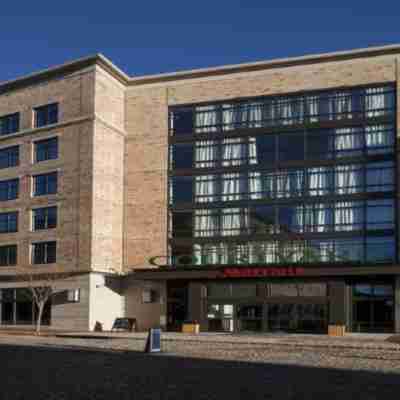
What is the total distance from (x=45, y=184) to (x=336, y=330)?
69.7 ft

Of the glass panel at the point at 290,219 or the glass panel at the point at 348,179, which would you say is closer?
the glass panel at the point at 348,179

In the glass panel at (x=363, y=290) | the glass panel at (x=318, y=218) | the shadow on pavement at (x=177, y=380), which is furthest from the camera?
the glass panel at (x=318, y=218)

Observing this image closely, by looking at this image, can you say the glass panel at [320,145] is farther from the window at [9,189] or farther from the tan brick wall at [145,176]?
the window at [9,189]

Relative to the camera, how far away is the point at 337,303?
3988 cm

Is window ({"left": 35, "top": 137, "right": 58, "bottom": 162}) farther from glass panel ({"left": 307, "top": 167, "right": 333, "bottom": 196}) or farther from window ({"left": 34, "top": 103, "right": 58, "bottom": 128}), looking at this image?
glass panel ({"left": 307, "top": 167, "right": 333, "bottom": 196})

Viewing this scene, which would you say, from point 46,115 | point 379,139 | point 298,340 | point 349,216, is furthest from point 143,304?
point 379,139

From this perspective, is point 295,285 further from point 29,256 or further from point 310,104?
point 29,256

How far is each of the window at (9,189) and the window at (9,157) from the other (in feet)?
3.79

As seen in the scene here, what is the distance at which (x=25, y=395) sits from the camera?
45.4 feet

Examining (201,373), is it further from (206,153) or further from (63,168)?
(63,168)

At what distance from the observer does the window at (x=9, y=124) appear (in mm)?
Result: 48906

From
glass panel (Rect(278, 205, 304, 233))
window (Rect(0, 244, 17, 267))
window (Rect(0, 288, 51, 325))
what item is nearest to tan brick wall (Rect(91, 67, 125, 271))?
window (Rect(0, 288, 51, 325))

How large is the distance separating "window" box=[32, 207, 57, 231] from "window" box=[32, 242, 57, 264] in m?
1.14

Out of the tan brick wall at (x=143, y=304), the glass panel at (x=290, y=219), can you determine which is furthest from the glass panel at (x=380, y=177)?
the tan brick wall at (x=143, y=304)
